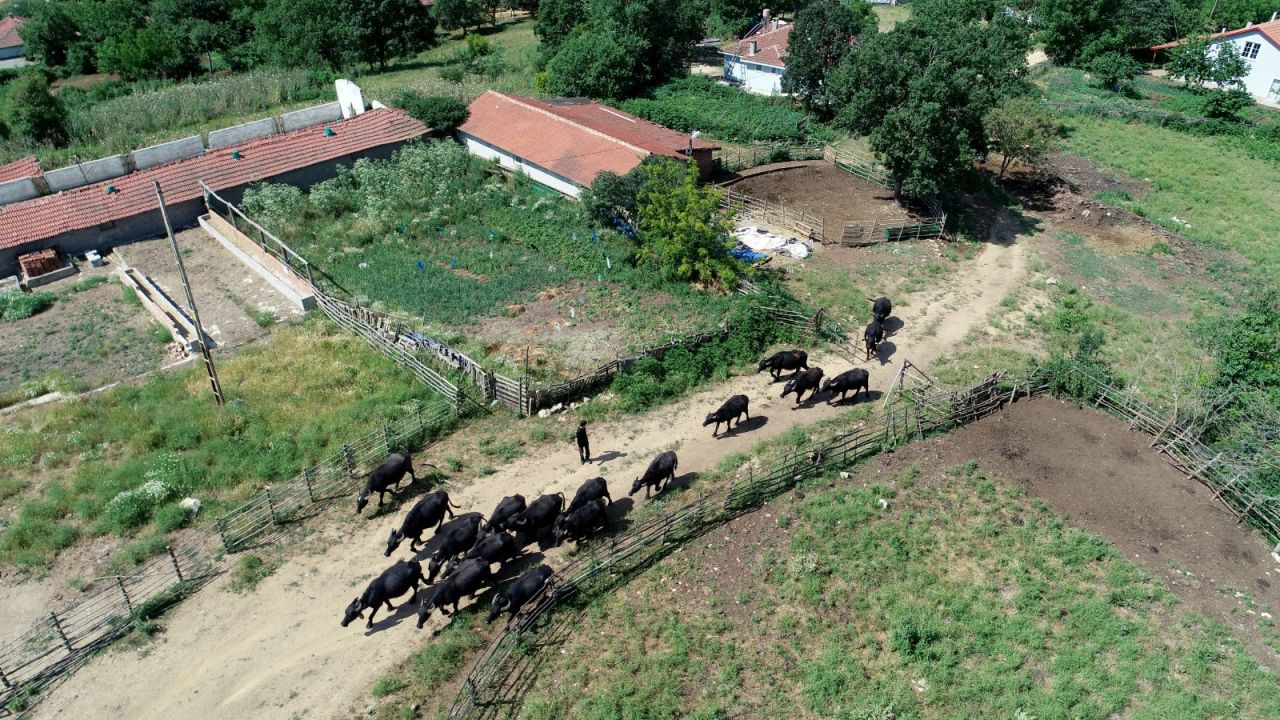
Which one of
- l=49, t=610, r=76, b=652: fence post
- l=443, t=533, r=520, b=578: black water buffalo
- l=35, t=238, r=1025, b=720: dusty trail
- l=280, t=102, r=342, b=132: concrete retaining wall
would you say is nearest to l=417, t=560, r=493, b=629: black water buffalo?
l=443, t=533, r=520, b=578: black water buffalo

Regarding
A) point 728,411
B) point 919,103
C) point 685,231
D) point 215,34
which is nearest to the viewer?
point 728,411

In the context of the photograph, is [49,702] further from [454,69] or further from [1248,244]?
[454,69]

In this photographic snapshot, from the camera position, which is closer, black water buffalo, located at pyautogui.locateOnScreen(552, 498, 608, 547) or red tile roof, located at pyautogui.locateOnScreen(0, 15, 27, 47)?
black water buffalo, located at pyautogui.locateOnScreen(552, 498, 608, 547)

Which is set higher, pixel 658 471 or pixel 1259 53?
pixel 1259 53

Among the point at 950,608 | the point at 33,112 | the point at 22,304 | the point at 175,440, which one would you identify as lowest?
the point at 950,608

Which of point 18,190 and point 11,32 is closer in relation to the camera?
point 18,190

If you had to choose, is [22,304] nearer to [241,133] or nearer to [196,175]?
[196,175]

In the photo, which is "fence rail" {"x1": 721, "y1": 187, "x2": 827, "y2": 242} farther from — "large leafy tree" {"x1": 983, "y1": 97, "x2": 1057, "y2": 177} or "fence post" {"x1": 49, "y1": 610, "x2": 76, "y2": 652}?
"fence post" {"x1": 49, "y1": 610, "x2": 76, "y2": 652}

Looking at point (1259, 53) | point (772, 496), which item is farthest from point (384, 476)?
point (1259, 53)
